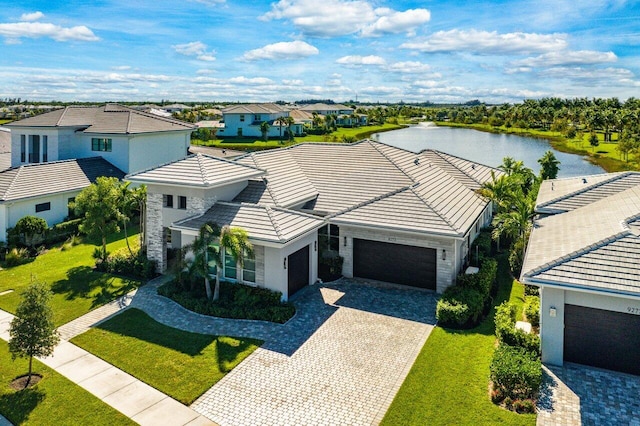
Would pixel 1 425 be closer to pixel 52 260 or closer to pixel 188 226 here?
pixel 188 226

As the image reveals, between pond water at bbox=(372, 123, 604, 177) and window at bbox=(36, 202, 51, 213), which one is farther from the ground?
pond water at bbox=(372, 123, 604, 177)

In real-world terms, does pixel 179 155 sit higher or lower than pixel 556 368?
higher

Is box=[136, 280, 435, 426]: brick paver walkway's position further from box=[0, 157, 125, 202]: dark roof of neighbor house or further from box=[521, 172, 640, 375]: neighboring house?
box=[0, 157, 125, 202]: dark roof of neighbor house

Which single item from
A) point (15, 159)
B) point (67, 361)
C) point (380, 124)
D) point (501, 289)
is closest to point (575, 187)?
point (501, 289)

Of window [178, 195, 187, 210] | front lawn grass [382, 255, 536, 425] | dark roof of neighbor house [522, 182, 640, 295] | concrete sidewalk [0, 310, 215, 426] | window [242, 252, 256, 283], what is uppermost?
window [178, 195, 187, 210]

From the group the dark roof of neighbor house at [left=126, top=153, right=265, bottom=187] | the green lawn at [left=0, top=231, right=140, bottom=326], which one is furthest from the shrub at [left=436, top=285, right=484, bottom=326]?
the green lawn at [left=0, top=231, right=140, bottom=326]

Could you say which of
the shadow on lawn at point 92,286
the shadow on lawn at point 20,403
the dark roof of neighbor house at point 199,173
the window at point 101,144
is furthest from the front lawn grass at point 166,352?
the window at point 101,144

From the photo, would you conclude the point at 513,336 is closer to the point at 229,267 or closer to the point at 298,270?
the point at 298,270

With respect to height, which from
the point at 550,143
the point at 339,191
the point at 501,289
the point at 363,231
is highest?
the point at 550,143
